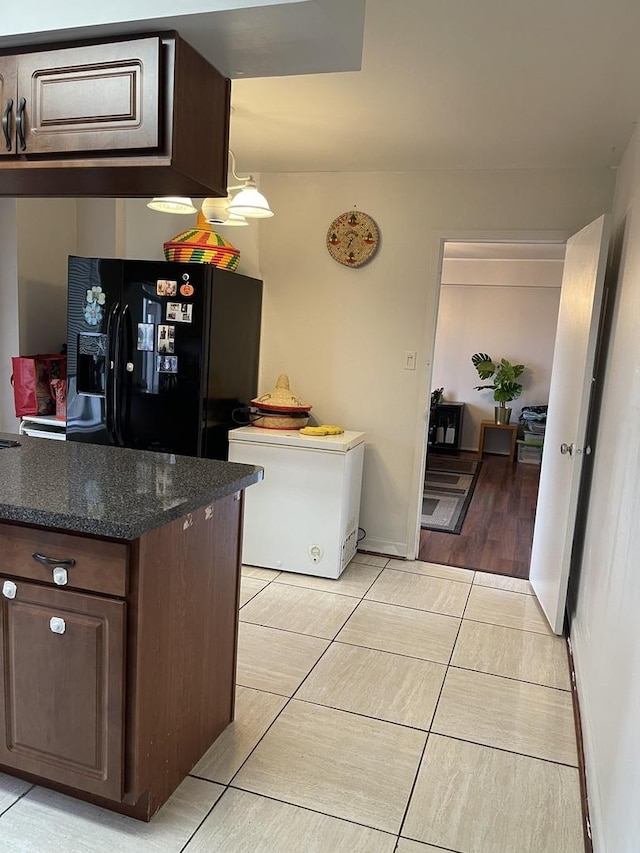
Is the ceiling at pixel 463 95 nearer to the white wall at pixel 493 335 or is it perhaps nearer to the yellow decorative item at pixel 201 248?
the yellow decorative item at pixel 201 248

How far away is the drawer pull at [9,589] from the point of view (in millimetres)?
1622

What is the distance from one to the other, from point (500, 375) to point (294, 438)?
15.1ft

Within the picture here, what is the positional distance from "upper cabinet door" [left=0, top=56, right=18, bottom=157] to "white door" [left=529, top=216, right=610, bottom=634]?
2.32m

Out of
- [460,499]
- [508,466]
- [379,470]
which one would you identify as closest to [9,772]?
[379,470]

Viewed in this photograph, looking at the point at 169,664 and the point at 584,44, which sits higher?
the point at 584,44

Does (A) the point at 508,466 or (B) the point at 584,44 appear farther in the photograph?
(A) the point at 508,466

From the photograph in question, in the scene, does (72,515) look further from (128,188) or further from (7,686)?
(128,188)

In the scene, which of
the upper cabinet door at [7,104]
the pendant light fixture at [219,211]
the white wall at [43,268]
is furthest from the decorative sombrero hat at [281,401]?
the upper cabinet door at [7,104]

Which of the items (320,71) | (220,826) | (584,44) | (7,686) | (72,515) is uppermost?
(584,44)

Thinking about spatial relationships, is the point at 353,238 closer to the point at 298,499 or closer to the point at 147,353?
the point at 147,353

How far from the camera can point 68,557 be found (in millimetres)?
1546

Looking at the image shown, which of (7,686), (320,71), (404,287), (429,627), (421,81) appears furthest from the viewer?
(404,287)

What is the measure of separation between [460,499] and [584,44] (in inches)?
153

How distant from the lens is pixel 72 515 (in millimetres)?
1469
